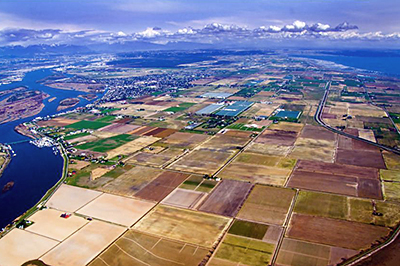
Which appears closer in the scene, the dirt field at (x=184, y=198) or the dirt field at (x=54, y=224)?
the dirt field at (x=54, y=224)

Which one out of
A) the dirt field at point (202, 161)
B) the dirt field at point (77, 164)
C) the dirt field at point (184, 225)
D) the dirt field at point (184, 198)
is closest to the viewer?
the dirt field at point (184, 225)

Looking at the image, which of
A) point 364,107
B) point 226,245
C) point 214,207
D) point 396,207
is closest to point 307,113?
point 364,107

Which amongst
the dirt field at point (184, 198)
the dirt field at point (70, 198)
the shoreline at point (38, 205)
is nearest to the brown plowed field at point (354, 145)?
the dirt field at point (184, 198)

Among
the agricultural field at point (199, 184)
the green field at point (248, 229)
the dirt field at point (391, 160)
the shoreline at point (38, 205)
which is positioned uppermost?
the dirt field at point (391, 160)

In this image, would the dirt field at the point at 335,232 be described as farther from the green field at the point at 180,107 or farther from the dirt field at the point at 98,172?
the green field at the point at 180,107

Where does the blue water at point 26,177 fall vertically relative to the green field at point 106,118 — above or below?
below

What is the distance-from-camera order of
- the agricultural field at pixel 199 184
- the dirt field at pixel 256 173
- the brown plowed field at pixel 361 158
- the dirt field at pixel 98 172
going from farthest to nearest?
the brown plowed field at pixel 361 158 < the dirt field at pixel 98 172 < the dirt field at pixel 256 173 < the agricultural field at pixel 199 184

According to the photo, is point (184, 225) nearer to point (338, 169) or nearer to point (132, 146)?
point (338, 169)

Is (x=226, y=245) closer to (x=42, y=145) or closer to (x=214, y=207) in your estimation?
(x=214, y=207)
